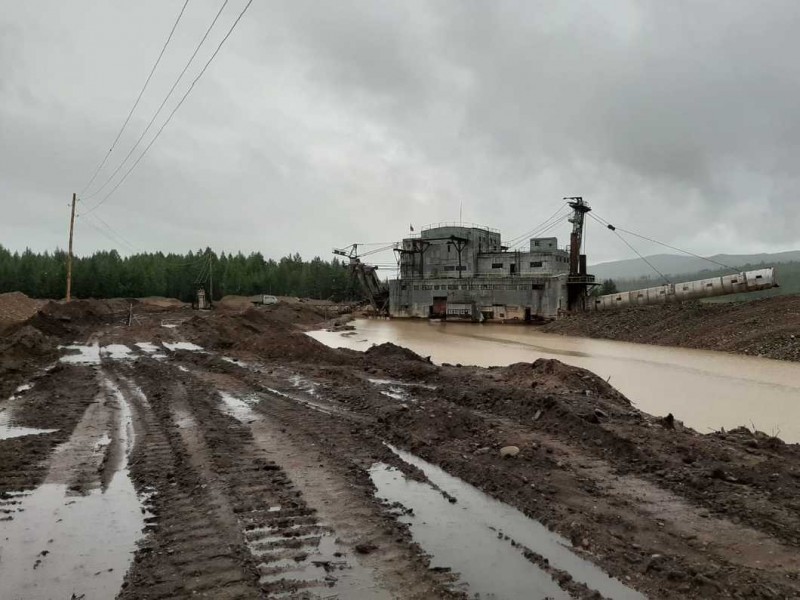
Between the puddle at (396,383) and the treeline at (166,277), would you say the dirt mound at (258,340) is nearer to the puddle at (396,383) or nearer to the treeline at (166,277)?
the puddle at (396,383)

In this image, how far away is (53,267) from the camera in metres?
87.0

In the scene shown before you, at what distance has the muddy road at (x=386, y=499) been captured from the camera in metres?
4.01

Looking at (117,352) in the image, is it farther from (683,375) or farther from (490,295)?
(490,295)

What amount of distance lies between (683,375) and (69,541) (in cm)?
1948

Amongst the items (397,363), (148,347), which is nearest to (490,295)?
(148,347)

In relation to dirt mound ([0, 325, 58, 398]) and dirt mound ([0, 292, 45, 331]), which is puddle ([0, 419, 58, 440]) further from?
dirt mound ([0, 292, 45, 331])

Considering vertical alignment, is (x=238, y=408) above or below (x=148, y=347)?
above

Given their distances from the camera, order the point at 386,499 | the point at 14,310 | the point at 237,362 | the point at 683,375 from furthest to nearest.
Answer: the point at 14,310 → the point at 683,375 → the point at 237,362 → the point at 386,499

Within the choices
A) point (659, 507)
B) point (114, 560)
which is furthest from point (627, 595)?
point (114, 560)

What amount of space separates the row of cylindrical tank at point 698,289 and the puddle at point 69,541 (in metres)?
45.0

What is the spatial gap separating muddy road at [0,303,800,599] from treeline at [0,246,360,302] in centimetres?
5952

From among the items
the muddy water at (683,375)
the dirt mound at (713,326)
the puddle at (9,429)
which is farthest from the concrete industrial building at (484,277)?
the puddle at (9,429)

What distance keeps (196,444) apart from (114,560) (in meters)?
3.27

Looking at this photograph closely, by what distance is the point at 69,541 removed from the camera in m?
4.62
